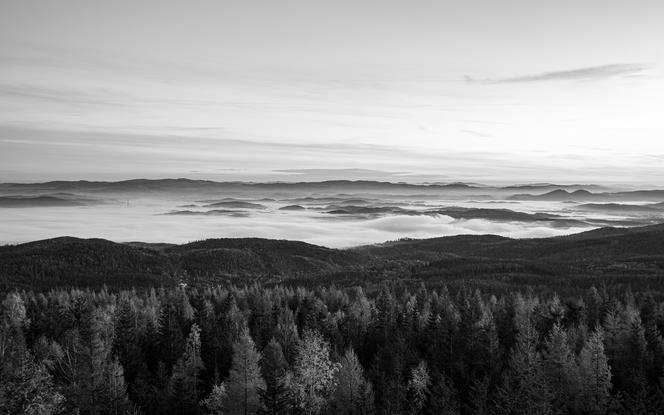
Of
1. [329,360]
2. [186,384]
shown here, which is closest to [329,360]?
[329,360]

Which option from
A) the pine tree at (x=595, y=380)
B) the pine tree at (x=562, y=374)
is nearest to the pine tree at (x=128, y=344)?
the pine tree at (x=562, y=374)

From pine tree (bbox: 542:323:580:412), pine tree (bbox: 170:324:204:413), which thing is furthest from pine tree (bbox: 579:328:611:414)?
pine tree (bbox: 170:324:204:413)

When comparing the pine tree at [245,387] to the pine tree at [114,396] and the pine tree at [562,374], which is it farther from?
the pine tree at [562,374]

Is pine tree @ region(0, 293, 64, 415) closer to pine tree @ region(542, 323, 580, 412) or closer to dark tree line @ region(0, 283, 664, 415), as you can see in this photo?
dark tree line @ region(0, 283, 664, 415)

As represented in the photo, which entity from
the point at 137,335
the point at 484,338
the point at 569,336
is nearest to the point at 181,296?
the point at 137,335

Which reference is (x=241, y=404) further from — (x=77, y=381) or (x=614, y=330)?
(x=614, y=330)

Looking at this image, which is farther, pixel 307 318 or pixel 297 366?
pixel 307 318

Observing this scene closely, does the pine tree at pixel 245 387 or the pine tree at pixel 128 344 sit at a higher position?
the pine tree at pixel 245 387
